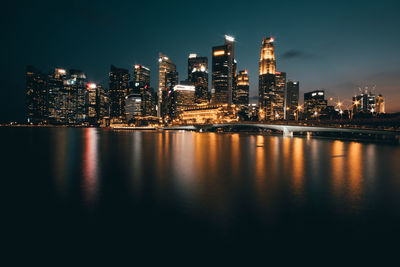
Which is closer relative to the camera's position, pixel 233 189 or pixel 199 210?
pixel 199 210

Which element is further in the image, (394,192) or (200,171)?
(200,171)

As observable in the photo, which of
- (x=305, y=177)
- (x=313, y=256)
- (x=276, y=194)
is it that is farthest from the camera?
(x=305, y=177)

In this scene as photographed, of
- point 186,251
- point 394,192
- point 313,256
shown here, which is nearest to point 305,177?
point 394,192

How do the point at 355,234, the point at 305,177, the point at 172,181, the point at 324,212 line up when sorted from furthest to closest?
1. the point at 305,177
2. the point at 172,181
3. the point at 324,212
4. the point at 355,234

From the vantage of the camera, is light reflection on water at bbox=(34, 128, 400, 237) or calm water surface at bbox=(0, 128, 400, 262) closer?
calm water surface at bbox=(0, 128, 400, 262)

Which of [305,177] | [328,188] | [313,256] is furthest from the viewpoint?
[305,177]

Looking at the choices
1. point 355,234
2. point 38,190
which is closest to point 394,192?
point 355,234

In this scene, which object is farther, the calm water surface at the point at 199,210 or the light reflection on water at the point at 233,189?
the light reflection on water at the point at 233,189

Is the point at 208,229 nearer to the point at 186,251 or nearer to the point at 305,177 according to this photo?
the point at 186,251

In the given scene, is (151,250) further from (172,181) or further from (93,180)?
(93,180)
